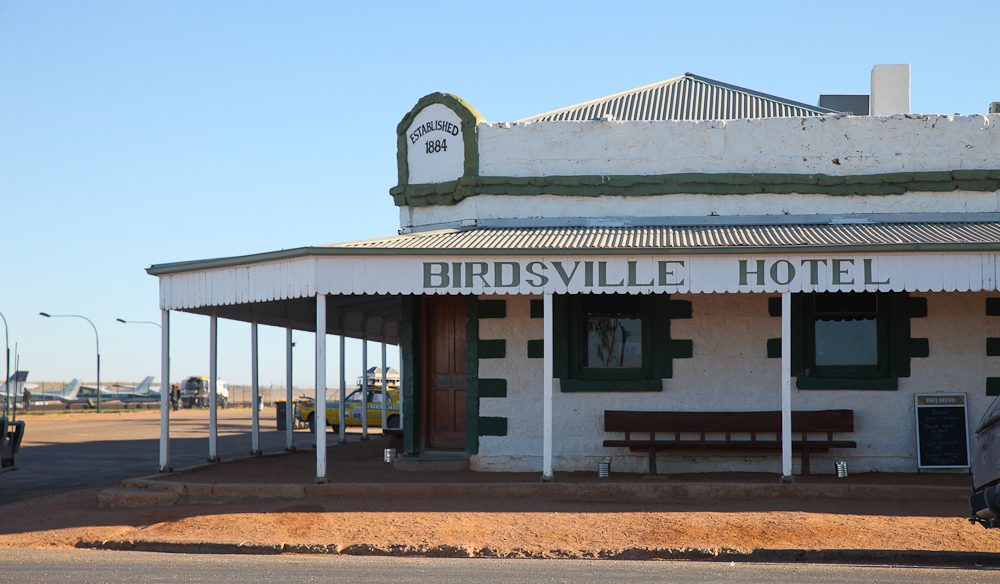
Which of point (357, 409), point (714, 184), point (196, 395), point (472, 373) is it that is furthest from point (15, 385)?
point (714, 184)

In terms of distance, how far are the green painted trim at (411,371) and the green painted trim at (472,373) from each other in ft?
2.94

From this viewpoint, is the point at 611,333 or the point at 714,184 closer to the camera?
the point at 611,333

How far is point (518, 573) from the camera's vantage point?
954 centimetres

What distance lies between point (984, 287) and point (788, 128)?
4.19 metres

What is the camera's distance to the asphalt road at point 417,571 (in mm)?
9188

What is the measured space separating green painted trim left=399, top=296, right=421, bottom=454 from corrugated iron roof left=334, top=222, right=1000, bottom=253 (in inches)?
47.1

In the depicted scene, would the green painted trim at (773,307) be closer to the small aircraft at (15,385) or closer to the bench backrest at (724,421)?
the bench backrest at (724,421)

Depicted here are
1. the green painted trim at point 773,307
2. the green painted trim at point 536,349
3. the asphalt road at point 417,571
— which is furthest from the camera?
the green painted trim at point 536,349

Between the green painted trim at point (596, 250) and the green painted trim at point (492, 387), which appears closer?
the green painted trim at point (596, 250)

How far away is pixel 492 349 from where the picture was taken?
15688 millimetres

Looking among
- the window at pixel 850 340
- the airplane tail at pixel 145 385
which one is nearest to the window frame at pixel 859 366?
the window at pixel 850 340

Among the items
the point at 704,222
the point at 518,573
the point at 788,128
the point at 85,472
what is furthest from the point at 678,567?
the point at 85,472

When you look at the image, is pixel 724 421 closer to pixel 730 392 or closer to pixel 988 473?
pixel 730 392

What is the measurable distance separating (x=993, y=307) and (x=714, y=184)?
13.3 ft
